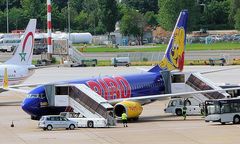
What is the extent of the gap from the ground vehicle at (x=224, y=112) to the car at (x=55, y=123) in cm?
997

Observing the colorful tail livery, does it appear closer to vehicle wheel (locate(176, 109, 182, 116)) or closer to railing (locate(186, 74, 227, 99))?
railing (locate(186, 74, 227, 99))

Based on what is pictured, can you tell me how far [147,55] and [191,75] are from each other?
2833 inches

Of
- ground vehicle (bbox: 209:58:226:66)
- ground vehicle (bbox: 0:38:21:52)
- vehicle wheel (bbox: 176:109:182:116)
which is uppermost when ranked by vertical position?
vehicle wheel (bbox: 176:109:182:116)

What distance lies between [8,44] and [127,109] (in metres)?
133

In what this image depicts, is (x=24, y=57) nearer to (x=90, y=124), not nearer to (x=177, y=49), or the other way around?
(x=177, y=49)

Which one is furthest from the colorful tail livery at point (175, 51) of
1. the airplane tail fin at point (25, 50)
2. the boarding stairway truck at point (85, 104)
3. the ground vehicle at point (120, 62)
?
the ground vehicle at point (120, 62)

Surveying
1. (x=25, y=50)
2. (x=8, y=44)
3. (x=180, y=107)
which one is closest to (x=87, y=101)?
(x=180, y=107)

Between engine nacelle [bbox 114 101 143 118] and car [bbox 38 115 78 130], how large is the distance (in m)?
5.12

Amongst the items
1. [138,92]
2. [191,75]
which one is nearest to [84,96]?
[138,92]

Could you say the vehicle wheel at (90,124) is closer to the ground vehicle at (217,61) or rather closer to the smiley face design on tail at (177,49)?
the smiley face design on tail at (177,49)

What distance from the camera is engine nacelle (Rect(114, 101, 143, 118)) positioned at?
66.4 metres

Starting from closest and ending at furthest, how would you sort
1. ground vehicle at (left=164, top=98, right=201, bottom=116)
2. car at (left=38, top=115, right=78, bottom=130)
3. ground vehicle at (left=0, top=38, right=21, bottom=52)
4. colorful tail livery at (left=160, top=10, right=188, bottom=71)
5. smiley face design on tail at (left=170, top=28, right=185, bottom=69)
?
car at (left=38, top=115, right=78, bottom=130), ground vehicle at (left=164, top=98, right=201, bottom=116), colorful tail livery at (left=160, top=10, right=188, bottom=71), smiley face design on tail at (left=170, top=28, right=185, bottom=69), ground vehicle at (left=0, top=38, right=21, bottom=52)

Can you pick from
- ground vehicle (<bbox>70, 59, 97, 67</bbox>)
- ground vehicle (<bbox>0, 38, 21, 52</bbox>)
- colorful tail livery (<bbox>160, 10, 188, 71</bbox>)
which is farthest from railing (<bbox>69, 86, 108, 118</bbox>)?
ground vehicle (<bbox>0, 38, 21, 52</bbox>)

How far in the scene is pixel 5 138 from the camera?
5734 cm
